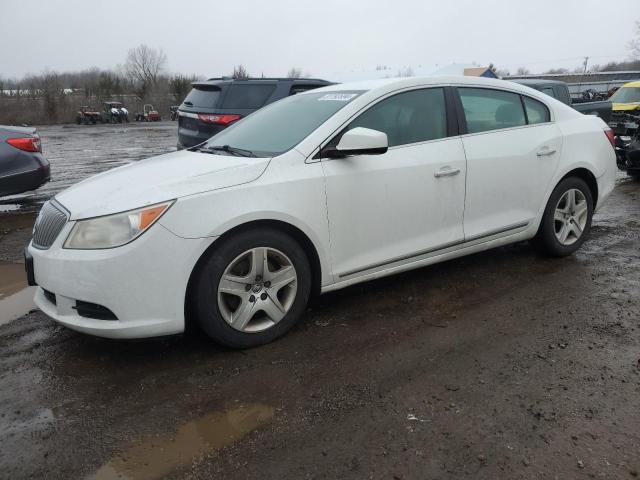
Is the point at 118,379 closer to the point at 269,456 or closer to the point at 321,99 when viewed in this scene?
the point at 269,456

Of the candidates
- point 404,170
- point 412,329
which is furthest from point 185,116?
point 412,329

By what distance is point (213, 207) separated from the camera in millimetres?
2934

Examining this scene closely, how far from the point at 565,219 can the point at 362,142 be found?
2.43m

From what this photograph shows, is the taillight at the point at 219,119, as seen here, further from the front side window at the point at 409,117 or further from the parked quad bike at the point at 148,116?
the parked quad bike at the point at 148,116

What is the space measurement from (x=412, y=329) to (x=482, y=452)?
1.25 metres

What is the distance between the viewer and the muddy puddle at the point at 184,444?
7.22 ft

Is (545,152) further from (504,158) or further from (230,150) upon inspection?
(230,150)

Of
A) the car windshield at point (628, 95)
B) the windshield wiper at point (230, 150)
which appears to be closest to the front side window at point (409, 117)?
the windshield wiper at point (230, 150)

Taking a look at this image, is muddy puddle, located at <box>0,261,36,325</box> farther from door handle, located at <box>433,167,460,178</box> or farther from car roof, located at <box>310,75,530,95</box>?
door handle, located at <box>433,167,460,178</box>

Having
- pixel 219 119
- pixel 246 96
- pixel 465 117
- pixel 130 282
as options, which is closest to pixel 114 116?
pixel 246 96

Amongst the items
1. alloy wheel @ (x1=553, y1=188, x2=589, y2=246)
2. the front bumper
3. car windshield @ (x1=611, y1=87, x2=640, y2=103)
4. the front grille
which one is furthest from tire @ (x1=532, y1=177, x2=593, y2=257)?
car windshield @ (x1=611, y1=87, x2=640, y2=103)

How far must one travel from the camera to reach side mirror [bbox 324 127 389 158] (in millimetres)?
3229

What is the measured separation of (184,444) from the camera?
2.36 m

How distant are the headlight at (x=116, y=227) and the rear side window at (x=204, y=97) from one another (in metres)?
5.22
